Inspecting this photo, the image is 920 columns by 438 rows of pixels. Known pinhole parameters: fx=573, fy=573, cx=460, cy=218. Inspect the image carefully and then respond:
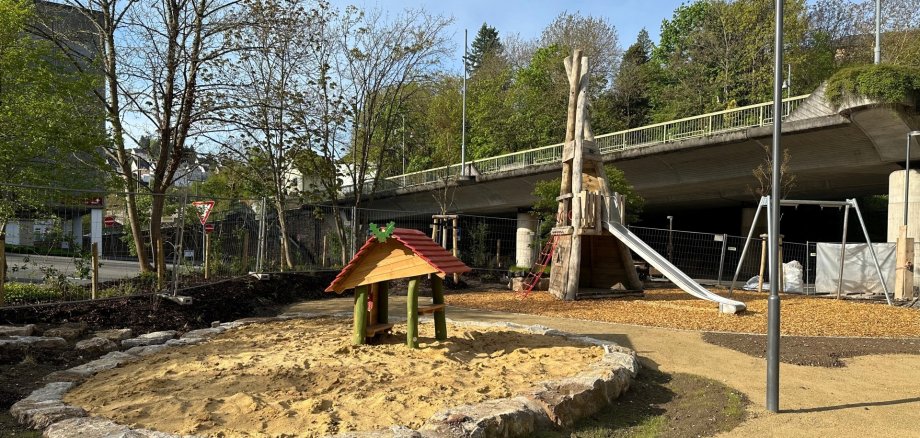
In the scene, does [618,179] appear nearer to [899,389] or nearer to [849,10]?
[899,389]

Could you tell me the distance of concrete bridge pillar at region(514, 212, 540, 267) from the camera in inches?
1094

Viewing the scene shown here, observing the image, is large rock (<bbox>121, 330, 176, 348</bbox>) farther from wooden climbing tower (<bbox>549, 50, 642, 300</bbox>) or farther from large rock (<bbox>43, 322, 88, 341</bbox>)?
wooden climbing tower (<bbox>549, 50, 642, 300</bbox>)

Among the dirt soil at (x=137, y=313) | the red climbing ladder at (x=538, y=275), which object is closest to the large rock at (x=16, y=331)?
the dirt soil at (x=137, y=313)

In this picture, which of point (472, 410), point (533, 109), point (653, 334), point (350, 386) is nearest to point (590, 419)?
point (472, 410)

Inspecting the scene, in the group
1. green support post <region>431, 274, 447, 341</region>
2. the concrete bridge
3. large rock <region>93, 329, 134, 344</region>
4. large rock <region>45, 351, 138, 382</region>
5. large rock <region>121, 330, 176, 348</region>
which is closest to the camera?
large rock <region>45, 351, 138, 382</region>

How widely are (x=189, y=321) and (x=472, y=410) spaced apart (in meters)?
6.43

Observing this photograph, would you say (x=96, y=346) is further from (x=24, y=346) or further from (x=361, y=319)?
(x=361, y=319)

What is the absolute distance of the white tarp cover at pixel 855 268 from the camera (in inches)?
622

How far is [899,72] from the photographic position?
15.9 metres

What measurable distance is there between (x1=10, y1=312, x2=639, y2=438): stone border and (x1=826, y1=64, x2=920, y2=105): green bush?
578 inches

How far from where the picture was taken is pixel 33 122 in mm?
9242

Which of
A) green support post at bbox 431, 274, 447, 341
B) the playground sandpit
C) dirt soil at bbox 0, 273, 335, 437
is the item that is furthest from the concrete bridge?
green support post at bbox 431, 274, 447, 341

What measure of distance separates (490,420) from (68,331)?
20.8 feet

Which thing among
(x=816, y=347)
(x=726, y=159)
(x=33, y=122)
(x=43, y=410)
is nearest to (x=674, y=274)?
(x=816, y=347)
